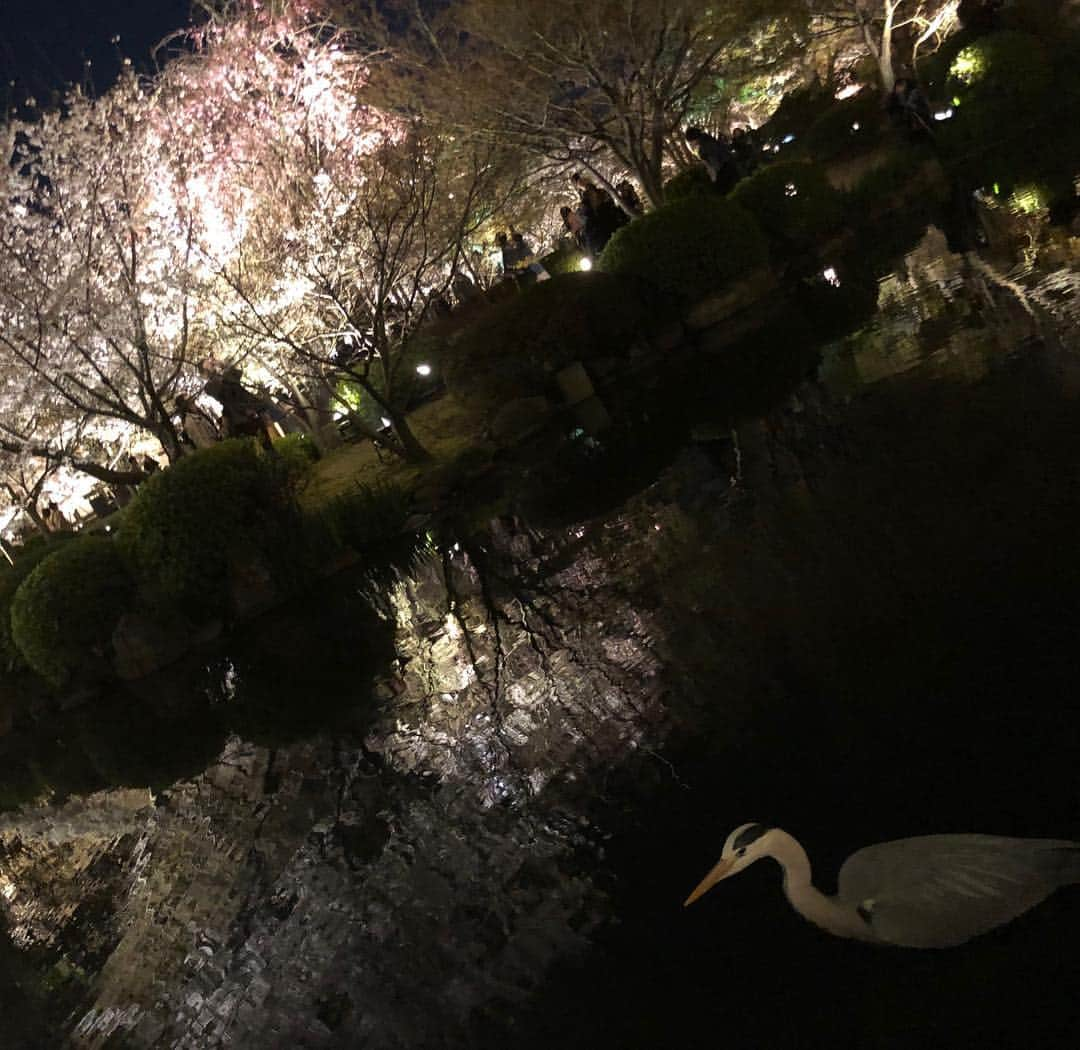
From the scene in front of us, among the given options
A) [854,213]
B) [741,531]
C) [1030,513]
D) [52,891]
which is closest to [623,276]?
[854,213]

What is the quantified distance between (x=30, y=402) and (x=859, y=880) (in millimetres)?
14562

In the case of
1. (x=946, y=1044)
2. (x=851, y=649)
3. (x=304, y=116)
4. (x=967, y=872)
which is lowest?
(x=946, y=1044)

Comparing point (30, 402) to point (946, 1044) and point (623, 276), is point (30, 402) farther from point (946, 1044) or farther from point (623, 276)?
point (946, 1044)

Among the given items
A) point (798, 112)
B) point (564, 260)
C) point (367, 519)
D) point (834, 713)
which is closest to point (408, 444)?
point (367, 519)

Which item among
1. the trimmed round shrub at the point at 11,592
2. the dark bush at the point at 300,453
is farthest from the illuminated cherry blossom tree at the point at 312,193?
the trimmed round shrub at the point at 11,592

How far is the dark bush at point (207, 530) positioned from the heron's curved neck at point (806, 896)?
981 cm

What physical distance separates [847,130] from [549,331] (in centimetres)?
1026

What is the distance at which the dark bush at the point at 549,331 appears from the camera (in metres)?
14.2

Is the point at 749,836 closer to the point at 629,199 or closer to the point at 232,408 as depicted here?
the point at 232,408

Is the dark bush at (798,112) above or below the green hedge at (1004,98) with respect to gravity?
above

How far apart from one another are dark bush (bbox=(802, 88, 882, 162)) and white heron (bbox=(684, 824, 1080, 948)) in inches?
746

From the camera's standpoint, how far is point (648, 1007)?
10.5ft

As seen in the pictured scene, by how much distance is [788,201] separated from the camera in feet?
51.6

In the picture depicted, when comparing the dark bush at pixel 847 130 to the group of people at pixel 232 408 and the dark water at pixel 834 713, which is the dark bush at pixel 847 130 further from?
the group of people at pixel 232 408
